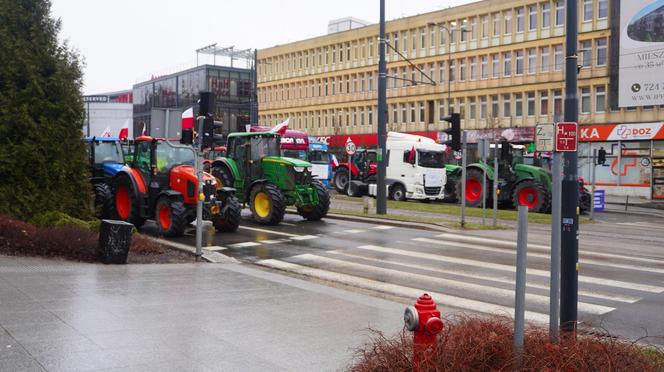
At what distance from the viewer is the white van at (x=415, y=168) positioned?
99.8 feet

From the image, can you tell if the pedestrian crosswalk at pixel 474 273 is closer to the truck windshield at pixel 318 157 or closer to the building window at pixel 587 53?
the truck windshield at pixel 318 157

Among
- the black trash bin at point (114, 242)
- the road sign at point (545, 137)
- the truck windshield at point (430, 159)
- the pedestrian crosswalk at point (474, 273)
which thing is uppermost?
the truck windshield at point (430, 159)

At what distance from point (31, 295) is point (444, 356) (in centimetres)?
590

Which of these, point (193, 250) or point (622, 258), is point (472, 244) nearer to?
point (622, 258)

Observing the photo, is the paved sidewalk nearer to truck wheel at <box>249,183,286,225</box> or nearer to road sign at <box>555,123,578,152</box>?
road sign at <box>555,123,578,152</box>

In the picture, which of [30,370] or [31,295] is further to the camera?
[31,295]

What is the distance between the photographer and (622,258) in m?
13.9

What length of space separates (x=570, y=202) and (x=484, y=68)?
5071cm

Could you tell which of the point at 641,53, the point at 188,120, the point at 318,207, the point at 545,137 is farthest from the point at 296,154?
the point at 545,137

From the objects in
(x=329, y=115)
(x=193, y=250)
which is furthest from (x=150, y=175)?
(x=329, y=115)

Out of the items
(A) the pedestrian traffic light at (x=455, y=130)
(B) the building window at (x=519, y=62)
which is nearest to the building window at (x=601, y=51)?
(B) the building window at (x=519, y=62)

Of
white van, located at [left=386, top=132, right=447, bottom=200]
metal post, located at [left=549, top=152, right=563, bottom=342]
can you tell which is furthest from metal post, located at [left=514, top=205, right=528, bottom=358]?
white van, located at [left=386, top=132, right=447, bottom=200]

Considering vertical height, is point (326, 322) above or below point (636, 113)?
below

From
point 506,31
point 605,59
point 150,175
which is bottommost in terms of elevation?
point 150,175
